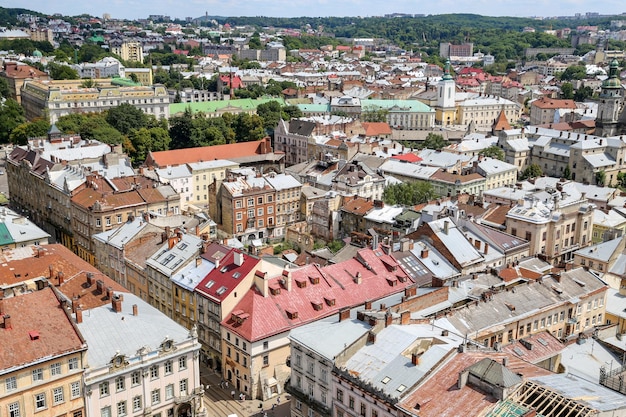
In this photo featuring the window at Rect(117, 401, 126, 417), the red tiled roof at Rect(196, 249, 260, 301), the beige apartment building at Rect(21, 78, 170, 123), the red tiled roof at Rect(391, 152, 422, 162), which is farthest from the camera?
the beige apartment building at Rect(21, 78, 170, 123)

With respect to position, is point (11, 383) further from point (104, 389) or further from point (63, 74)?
point (63, 74)

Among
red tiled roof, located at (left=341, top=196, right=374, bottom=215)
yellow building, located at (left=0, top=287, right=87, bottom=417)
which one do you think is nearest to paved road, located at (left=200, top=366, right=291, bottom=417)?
yellow building, located at (left=0, top=287, right=87, bottom=417)

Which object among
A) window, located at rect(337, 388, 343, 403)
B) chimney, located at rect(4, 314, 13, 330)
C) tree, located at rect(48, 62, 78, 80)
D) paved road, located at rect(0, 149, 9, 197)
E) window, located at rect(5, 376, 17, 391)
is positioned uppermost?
tree, located at rect(48, 62, 78, 80)

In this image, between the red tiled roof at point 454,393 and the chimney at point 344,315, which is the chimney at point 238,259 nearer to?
the chimney at point 344,315

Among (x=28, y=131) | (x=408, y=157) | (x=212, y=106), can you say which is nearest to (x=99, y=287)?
(x=408, y=157)

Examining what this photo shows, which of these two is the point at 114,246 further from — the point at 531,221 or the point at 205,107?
the point at 205,107

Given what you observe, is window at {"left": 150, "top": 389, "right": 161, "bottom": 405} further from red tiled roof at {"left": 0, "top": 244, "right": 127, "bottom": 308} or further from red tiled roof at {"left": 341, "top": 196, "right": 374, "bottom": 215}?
red tiled roof at {"left": 341, "top": 196, "right": 374, "bottom": 215}

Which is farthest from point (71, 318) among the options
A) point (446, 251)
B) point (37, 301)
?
point (446, 251)
